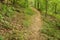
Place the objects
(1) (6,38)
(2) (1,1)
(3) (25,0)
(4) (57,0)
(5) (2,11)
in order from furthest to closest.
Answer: (3) (25,0) < (4) (57,0) < (2) (1,1) < (5) (2,11) < (1) (6,38)

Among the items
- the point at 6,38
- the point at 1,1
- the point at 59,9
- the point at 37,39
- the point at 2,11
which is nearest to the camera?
the point at 6,38

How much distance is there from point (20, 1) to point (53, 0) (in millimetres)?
6435

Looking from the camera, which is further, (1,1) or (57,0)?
(57,0)

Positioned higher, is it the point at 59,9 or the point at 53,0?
the point at 53,0

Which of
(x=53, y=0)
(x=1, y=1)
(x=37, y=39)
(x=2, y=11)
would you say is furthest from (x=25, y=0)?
(x=37, y=39)

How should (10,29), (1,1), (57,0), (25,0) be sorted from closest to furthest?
1. (10,29)
2. (1,1)
3. (57,0)
4. (25,0)

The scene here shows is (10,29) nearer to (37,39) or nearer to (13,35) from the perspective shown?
(13,35)

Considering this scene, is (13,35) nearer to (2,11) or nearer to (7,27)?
(7,27)

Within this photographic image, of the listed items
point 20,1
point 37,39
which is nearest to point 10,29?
point 37,39

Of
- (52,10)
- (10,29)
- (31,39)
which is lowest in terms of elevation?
(52,10)

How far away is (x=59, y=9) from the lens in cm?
4100

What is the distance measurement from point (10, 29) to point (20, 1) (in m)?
19.8

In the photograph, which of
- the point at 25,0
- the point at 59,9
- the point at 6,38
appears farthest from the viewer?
the point at 59,9

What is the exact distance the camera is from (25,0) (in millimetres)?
38031
